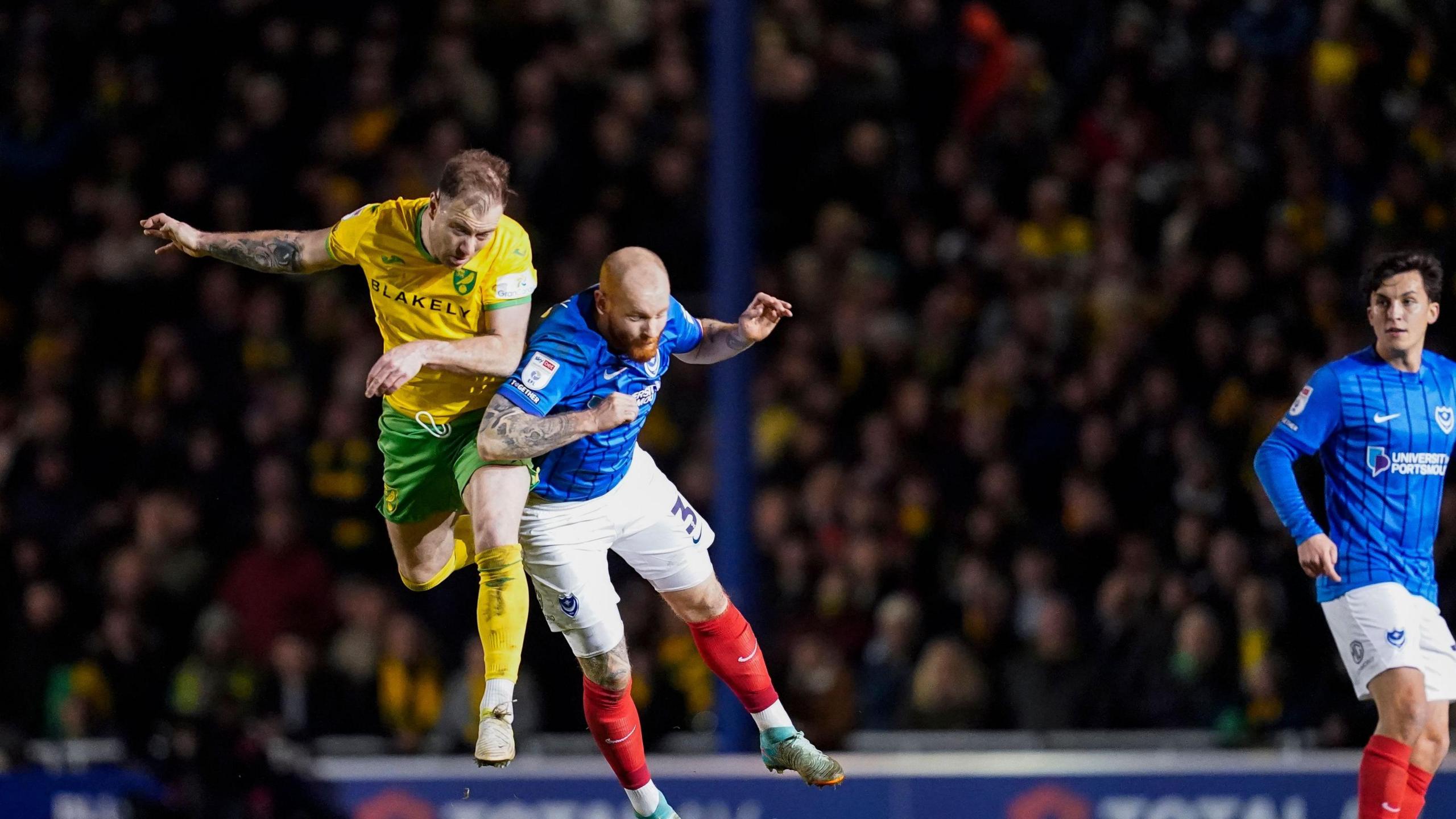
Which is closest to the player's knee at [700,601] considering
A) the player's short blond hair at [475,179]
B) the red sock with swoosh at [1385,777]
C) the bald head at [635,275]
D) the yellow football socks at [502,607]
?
the yellow football socks at [502,607]

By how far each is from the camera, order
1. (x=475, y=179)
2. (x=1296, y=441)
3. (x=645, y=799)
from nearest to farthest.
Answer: (x=475, y=179) < (x=1296, y=441) < (x=645, y=799)

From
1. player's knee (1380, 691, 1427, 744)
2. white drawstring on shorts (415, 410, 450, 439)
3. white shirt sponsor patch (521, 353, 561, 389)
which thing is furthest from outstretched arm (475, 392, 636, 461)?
player's knee (1380, 691, 1427, 744)

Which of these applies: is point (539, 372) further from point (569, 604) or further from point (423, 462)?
point (569, 604)

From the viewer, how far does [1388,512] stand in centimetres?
744

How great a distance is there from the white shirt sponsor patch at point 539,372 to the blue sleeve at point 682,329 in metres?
0.52

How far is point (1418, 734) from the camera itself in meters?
7.36

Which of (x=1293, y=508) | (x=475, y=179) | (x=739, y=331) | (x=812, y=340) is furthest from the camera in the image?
(x=812, y=340)

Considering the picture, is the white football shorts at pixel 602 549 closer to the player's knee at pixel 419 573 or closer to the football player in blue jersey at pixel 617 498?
the football player in blue jersey at pixel 617 498

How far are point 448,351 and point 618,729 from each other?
1.62m

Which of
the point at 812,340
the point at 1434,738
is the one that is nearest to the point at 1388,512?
the point at 1434,738

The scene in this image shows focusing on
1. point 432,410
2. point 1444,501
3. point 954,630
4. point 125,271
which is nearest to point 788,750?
point 432,410

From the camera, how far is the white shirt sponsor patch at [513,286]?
7.12 meters

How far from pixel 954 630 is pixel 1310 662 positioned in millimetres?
1903

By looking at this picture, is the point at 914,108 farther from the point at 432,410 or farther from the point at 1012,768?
the point at 432,410
